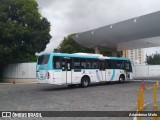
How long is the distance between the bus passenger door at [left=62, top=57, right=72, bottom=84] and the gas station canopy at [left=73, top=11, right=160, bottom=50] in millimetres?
8759

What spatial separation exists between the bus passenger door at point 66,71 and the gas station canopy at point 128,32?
876 centimetres

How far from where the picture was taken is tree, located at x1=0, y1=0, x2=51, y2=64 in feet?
108

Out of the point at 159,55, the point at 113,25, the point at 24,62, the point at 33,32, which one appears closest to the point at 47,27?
the point at 33,32

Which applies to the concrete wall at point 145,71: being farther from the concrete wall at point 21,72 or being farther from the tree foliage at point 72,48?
the concrete wall at point 21,72

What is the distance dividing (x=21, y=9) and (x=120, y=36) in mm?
13420

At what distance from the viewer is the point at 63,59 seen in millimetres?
20562

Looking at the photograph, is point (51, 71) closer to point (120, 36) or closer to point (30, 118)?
point (30, 118)

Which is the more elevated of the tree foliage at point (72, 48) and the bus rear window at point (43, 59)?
the tree foliage at point (72, 48)

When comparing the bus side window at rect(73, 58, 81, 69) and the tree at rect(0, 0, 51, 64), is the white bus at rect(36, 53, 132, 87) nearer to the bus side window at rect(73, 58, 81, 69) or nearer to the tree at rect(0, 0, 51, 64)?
the bus side window at rect(73, 58, 81, 69)

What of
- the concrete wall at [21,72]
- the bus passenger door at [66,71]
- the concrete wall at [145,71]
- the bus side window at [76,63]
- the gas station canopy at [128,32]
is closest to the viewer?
the bus passenger door at [66,71]

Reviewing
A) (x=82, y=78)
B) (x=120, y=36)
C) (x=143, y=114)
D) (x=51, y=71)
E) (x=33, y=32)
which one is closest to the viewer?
(x=143, y=114)

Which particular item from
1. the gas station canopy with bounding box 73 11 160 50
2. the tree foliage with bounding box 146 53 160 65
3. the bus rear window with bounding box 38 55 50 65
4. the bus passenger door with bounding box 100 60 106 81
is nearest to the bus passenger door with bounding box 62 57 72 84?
the bus rear window with bounding box 38 55 50 65

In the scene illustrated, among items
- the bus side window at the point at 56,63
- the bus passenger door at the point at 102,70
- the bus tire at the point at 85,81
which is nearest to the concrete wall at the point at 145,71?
the bus passenger door at the point at 102,70

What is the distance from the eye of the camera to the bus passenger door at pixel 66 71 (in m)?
20.4
